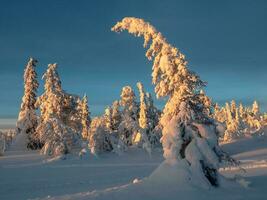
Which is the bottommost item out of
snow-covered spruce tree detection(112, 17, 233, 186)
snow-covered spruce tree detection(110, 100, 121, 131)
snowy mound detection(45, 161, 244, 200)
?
snowy mound detection(45, 161, 244, 200)

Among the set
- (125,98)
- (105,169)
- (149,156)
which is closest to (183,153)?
(105,169)

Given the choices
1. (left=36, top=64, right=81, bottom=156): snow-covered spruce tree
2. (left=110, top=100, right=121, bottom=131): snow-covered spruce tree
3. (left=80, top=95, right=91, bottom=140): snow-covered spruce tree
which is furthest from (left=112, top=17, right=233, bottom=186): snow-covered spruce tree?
(left=80, top=95, right=91, bottom=140): snow-covered spruce tree

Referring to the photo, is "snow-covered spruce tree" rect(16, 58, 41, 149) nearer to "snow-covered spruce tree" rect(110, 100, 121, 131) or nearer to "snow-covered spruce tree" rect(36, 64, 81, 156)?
"snow-covered spruce tree" rect(36, 64, 81, 156)

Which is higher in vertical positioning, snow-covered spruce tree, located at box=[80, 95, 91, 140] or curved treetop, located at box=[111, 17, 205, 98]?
snow-covered spruce tree, located at box=[80, 95, 91, 140]

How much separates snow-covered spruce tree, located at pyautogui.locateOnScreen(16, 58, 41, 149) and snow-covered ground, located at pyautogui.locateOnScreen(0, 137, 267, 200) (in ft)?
38.3

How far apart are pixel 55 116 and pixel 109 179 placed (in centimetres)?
2505

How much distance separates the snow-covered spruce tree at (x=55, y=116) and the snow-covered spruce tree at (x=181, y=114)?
25992mm

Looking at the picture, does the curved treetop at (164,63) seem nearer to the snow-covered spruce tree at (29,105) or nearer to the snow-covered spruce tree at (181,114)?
the snow-covered spruce tree at (181,114)

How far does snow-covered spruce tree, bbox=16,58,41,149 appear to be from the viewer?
6050 cm

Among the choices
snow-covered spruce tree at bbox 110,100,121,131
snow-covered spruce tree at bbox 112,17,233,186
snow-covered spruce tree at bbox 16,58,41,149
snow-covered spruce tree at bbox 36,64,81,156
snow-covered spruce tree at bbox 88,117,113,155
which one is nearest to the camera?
snow-covered spruce tree at bbox 112,17,233,186

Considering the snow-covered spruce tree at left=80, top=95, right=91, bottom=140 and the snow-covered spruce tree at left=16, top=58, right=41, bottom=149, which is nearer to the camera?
the snow-covered spruce tree at left=16, top=58, right=41, bottom=149

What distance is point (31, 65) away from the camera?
6344cm

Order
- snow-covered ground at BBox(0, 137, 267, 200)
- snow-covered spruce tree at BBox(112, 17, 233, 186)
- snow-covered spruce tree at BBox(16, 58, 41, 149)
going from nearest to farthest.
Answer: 1. snow-covered ground at BBox(0, 137, 267, 200)
2. snow-covered spruce tree at BBox(112, 17, 233, 186)
3. snow-covered spruce tree at BBox(16, 58, 41, 149)

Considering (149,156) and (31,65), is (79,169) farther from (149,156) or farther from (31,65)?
(31,65)
